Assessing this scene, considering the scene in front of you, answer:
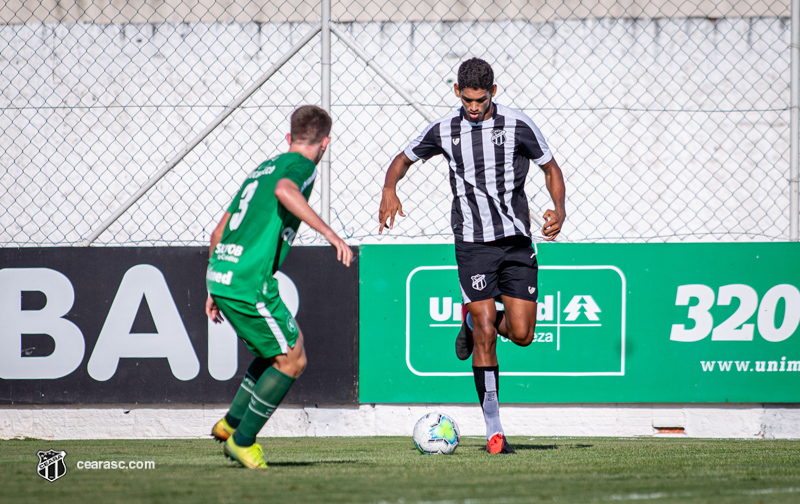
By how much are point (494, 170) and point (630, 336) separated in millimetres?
1844

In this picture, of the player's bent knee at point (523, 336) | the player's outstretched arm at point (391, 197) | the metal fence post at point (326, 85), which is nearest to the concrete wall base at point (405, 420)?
the player's bent knee at point (523, 336)

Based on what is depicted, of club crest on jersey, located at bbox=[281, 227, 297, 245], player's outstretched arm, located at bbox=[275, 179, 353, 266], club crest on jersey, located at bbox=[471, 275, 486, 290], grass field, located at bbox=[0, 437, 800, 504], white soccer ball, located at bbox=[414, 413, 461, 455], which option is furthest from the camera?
club crest on jersey, located at bbox=[471, 275, 486, 290]

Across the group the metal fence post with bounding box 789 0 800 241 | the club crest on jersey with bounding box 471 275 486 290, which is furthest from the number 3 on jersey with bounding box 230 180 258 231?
the metal fence post with bounding box 789 0 800 241

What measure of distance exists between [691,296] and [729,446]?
1.17 m

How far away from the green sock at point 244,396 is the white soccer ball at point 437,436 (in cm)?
95

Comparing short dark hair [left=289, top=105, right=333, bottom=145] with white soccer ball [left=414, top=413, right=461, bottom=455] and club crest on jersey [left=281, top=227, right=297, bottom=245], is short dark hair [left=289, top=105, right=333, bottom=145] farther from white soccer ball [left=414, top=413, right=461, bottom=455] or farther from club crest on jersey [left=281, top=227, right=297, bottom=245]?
white soccer ball [left=414, top=413, right=461, bottom=455]

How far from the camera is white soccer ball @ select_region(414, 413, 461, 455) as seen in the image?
427 cm

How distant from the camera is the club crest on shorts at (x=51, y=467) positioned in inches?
129

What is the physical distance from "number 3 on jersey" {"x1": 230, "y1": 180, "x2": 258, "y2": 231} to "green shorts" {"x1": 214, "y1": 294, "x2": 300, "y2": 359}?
32 centimetres

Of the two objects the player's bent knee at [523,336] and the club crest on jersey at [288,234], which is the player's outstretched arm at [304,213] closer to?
the club crest on jersey at [288,234]

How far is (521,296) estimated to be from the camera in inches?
182

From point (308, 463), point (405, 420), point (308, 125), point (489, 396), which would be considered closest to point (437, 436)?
point (489, 396)

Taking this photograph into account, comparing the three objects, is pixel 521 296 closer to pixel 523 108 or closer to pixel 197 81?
pixel 523 108

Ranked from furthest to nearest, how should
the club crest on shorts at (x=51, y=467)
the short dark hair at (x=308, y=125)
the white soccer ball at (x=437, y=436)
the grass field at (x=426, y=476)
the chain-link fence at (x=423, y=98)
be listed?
the chain-link fence at (x=423, y=98)
the white soccer ball at (x=437, y=436)
the short dark hair at (x=308, y=125)
the club crest on shorts at (x=51, y=467)
the grass field at (x=426, y=476)
